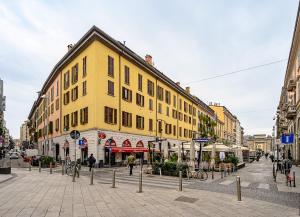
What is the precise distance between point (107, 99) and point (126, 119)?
189 inches

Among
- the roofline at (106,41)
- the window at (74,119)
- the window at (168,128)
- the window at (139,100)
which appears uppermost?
the roofline at (106,41)

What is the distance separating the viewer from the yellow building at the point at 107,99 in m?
33.0

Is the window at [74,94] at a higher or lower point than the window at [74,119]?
higher

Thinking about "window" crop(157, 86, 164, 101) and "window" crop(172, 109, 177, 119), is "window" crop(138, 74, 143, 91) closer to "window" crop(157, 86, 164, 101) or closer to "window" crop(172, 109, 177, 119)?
"window" crop(157, 86, 164, 101)

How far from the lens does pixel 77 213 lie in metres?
8.66

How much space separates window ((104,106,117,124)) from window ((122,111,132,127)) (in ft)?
6.03

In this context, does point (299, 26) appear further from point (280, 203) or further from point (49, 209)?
point (49, 209)

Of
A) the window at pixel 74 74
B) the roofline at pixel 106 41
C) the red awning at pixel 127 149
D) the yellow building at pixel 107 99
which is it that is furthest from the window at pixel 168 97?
the window at pixel 74 74

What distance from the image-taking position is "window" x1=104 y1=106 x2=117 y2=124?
33.8 metres

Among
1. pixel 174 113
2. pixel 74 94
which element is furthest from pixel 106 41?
pixel 174 113

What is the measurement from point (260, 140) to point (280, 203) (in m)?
173

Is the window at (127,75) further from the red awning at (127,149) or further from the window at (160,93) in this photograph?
the window at (160,93)

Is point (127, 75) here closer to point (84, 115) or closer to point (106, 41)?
point (106, 41)

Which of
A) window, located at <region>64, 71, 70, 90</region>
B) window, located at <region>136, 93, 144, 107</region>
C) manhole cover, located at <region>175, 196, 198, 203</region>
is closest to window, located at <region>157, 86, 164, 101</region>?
window, located at <region>136, 93, 144, 107</region>
